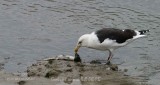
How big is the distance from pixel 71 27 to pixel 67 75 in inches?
155

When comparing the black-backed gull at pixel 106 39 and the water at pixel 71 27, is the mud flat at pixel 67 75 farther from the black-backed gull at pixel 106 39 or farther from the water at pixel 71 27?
the black-backed gull at pixel 106 39

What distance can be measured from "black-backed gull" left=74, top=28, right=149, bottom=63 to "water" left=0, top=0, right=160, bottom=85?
41 cm

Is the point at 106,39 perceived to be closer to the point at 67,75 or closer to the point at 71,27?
the point at 67,75

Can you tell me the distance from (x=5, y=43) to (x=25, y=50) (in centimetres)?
67

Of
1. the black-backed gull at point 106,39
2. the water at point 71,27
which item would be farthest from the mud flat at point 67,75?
the black-backed gull at point 106,39

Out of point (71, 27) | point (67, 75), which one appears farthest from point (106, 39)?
point (71, 27)

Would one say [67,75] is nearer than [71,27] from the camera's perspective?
Yes

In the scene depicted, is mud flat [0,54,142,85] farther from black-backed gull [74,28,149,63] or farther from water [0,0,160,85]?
black-backed gull [74,28,149,63]

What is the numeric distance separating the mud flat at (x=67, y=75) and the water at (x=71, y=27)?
49 centimetres

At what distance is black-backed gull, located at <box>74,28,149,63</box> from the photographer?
11297 mm

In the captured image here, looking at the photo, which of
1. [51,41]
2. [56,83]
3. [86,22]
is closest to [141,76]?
[56,83]

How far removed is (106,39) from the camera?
37.1ft

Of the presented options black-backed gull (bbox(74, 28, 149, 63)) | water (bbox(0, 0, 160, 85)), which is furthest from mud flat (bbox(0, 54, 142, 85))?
black-backed gull (bbox(74, 28, 149, 63))

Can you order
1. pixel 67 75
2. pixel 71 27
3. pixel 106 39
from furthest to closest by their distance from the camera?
1. pixel 71 27
2. pixel 106 39
3. pixel 67 75
